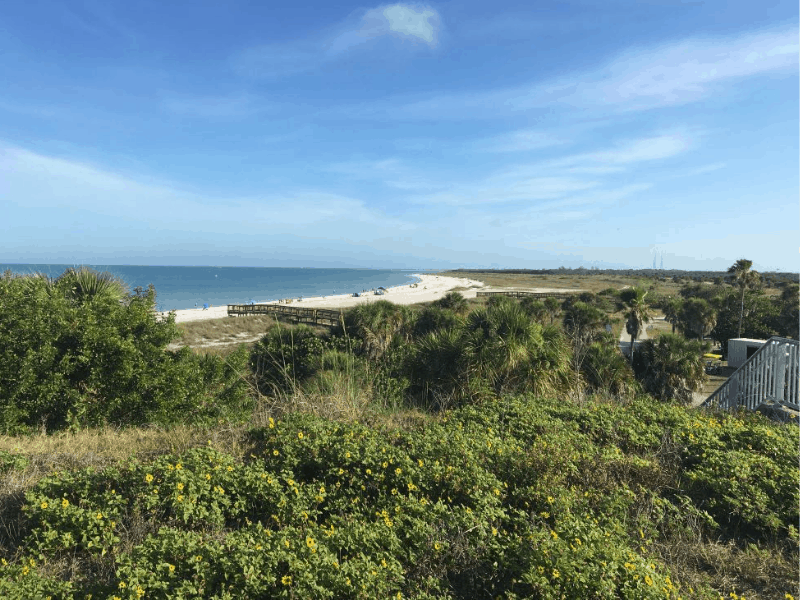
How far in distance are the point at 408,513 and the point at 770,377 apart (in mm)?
8435

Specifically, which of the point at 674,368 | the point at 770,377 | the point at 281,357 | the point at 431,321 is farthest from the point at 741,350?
the point at 281,357

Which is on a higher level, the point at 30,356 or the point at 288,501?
the point at 30,356

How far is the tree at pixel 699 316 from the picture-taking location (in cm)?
4478

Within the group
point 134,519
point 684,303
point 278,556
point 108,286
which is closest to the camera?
point 278,556

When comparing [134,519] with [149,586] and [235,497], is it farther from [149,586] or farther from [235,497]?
[149,586]

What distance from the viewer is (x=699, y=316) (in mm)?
45094

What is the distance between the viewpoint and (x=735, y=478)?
4648 mm

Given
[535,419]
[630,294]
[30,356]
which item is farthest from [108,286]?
[630,294]

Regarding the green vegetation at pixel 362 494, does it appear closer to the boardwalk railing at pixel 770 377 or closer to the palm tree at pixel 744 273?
the boardwalk railing at pixel 770 377

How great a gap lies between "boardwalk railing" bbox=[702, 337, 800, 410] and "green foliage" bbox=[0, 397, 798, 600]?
136 inches

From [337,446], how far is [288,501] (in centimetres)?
79

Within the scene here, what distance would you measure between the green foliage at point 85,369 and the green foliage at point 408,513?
3707 mm

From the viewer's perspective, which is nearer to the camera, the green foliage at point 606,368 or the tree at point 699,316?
the green foliage at point 606,368

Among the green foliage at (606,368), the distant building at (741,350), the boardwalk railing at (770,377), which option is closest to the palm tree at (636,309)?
the distant building at (741,350)
